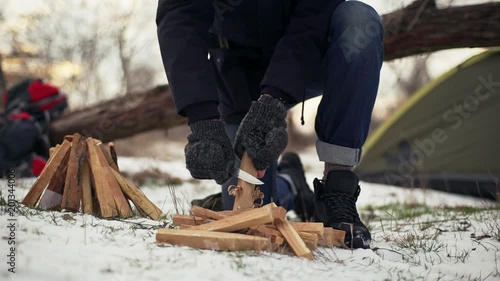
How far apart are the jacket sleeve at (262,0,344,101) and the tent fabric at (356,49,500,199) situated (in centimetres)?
295

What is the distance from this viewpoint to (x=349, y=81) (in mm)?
2027

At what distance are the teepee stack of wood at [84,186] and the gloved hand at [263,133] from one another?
62cm

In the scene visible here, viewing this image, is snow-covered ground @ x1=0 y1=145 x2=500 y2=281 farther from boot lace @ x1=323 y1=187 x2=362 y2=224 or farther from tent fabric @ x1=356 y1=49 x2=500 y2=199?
tent fabric @ x1=356 y1=49 x2=500 y2=199

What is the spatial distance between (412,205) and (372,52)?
2.31 meters

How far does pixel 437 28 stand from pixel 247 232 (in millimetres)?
2684

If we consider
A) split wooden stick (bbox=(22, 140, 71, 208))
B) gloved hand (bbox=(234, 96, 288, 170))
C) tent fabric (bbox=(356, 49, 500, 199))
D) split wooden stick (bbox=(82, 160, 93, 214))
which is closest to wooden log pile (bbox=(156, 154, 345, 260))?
gloved hand (bbox=(234, 96, 288, 170))

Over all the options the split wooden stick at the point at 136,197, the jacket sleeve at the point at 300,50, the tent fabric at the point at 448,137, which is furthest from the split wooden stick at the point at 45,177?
the tent fabric at the point at 448,137

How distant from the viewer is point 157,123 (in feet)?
15.3

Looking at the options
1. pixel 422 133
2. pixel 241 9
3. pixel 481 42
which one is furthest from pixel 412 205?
pixel 241 9

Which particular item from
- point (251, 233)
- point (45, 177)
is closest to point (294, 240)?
point (251, 233)

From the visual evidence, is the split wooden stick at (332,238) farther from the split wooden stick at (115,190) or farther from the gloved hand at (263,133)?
the split wooden stick at (115,190)

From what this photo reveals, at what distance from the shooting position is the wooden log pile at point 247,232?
1577 millimetres

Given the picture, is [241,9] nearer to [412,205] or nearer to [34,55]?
[412,205]

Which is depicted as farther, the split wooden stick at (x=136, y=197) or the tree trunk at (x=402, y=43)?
the tree trunk at (x=402, y=43)
